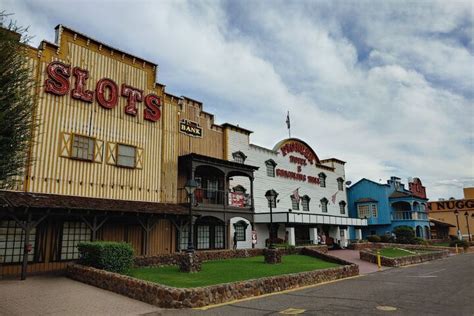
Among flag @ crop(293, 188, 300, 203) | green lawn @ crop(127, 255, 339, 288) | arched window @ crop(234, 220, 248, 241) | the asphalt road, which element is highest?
flag @ crop(293, 188, 300, 203)

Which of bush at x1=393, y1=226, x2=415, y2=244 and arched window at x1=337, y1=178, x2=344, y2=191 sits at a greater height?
arched window at x1=337, y1=178, x2=344, y2=191

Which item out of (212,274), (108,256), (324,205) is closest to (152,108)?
(108,256)

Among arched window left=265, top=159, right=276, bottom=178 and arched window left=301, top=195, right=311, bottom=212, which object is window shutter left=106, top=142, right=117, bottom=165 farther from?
arched window left=301, top=195, right=311, bottom=212

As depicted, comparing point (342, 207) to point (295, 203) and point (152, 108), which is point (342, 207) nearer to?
point (295, 203)

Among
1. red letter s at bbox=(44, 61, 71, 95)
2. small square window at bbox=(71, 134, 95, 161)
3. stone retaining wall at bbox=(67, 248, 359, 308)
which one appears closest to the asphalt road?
stone retaining wall at bbox=(67, 248, 359, 308)

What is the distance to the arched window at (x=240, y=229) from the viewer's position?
28211mm

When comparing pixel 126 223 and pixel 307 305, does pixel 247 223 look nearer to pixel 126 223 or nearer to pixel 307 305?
pixel 126 223

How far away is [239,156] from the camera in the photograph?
29.6 metres

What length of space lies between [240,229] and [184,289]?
17.7 metres

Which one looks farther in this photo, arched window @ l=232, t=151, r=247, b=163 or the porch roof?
arched window @ l=232, t=151, r=247, b=163

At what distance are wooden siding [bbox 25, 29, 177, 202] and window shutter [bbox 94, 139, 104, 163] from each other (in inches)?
8.5

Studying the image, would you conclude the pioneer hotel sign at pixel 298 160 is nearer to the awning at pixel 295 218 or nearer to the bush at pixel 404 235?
the awning at pixel 295 218

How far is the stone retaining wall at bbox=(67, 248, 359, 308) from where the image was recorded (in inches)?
431

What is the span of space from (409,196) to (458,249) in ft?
34.3
